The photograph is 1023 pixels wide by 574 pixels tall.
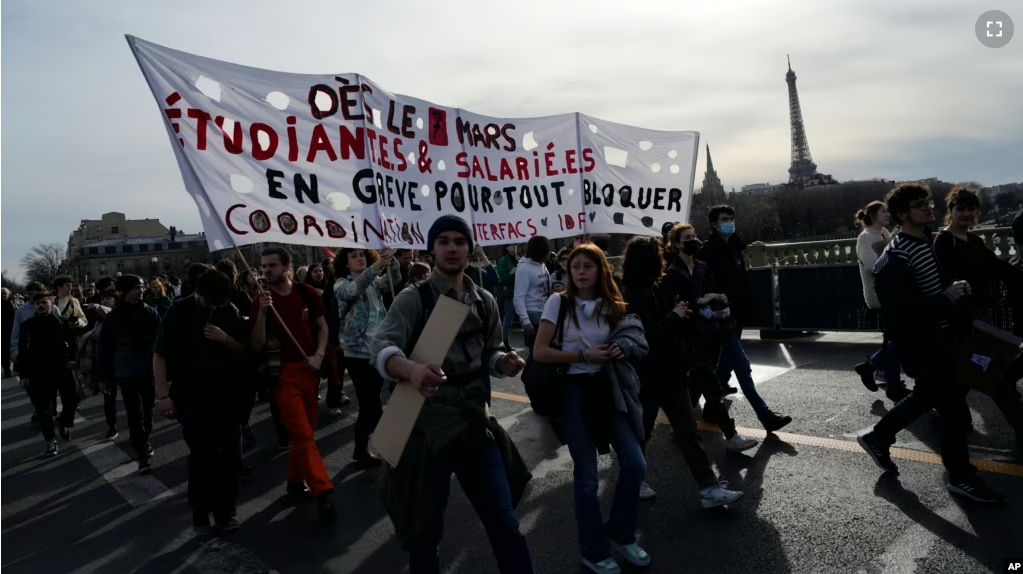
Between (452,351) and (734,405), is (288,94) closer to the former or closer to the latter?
(452,351)

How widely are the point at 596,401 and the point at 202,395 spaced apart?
8.49 feet

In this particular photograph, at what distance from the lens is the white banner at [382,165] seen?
15.9ft

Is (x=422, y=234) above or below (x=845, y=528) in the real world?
above

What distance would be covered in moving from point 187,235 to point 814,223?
89.1m

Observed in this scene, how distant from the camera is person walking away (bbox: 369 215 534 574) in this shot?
8.74ft

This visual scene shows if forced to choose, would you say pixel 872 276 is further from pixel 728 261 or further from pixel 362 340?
pixel 362 340

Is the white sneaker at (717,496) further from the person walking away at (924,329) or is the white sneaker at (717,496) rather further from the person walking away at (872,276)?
the person walking away at (872,276)

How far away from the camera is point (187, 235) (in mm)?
108688

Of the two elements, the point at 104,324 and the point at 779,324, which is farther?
the point at 779,324

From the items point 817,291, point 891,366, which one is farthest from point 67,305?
point 817,291

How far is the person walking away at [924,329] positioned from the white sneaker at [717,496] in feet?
3.35

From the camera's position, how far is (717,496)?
13.3 ft

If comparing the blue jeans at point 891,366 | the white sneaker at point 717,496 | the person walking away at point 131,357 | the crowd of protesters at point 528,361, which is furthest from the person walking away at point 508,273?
the white sneaker at point 717,496

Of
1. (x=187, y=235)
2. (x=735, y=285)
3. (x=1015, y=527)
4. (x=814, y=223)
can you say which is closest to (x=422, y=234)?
(x=735, y=285)
